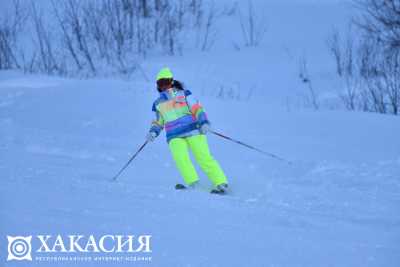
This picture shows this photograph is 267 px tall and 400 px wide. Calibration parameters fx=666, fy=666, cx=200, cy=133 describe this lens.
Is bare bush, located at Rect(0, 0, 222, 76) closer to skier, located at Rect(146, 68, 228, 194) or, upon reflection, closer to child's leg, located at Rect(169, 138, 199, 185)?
skier, located at Rect(146, 68, 228, 194)

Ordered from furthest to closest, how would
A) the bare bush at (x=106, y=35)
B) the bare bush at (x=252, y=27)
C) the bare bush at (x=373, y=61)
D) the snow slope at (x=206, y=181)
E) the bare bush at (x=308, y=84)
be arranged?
the bare bush at (x=252, y=27)
the bare bush at (x=106, y=35)
the bare bush at (x=308, y=84)
the bare bush at (x=373, y=61)
the snow slope at (x=206, y=181)

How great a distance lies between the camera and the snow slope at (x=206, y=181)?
168 inches

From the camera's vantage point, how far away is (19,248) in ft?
13.3

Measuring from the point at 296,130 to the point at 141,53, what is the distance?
6245 mm

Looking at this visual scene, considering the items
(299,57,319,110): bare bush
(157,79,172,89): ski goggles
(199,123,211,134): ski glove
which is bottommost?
(299,57,319,110): bare bush

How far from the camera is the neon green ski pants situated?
597 cm

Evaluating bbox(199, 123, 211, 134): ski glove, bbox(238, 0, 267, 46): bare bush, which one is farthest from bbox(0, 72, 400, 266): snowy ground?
bbox(238, 0, 267, 46): bare bush

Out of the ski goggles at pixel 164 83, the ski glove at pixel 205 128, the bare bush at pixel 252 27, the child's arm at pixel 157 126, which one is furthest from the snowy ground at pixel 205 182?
the bare bush at pixel 252 27

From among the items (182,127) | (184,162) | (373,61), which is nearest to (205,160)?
(184,162)

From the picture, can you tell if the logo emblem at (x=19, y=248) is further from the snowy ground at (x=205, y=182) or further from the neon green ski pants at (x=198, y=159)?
the neon green ski pants at (x=198, y=159)

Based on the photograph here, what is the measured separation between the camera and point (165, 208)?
5.16 metres

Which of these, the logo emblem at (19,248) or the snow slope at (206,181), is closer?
the logo emblem at (19,248)

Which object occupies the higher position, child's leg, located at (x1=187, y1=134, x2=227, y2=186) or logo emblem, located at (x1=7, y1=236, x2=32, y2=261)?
logo emblem, located at (x1=7, y1=236, x2=32, y2=261)

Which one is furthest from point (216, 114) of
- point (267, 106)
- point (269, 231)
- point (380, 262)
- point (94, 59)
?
point (94, 59)
